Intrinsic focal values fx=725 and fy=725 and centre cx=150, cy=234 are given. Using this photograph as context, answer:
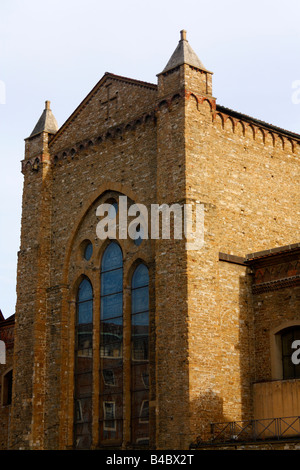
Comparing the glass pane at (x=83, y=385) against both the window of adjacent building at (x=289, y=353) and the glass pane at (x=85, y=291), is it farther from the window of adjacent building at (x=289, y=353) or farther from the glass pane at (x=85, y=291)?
the window of adjacent building at (x=289, y=353)

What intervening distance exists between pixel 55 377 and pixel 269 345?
7.57m

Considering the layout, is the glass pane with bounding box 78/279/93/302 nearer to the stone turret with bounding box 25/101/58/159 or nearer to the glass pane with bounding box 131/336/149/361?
the glass pane with bounding box 131/336/149/361

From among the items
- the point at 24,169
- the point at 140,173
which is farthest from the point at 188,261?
the point at 24,169

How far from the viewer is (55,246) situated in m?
25.7

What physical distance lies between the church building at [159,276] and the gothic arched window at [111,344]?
5cm

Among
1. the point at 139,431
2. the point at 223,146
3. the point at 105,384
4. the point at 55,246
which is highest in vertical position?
the point at 223,146

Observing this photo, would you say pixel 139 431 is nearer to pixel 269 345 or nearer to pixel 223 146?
pixel 269 345

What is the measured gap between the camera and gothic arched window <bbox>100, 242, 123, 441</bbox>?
872 inches

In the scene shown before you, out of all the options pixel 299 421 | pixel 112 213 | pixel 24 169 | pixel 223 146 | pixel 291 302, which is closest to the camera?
pixel 299 421

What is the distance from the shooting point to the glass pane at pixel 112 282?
2314 cm

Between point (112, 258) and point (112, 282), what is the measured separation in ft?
2.66

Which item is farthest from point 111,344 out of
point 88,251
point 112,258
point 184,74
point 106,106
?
point 184,74
